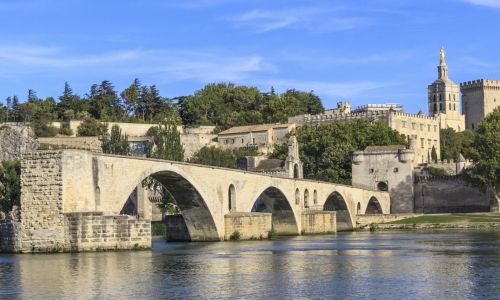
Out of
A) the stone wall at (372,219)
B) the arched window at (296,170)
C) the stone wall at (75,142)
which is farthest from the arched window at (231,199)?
the stone wall at (75,142)

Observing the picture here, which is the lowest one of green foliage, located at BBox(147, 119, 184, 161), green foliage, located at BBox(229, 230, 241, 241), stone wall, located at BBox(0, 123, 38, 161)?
green foliage, located at BBox(229, 230, 241, 241)

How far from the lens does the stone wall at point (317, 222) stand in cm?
8212

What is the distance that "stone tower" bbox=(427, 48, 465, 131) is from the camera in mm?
176750

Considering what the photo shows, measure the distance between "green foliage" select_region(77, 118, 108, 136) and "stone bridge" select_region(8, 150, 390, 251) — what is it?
175 feet

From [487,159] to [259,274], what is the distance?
69531 mm

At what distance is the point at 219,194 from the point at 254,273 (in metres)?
25.2

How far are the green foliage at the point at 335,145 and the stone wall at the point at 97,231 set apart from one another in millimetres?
65151

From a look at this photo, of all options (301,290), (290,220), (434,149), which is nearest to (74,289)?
(301,290)

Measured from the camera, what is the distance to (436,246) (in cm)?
5884

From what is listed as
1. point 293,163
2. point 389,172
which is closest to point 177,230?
point 293,163

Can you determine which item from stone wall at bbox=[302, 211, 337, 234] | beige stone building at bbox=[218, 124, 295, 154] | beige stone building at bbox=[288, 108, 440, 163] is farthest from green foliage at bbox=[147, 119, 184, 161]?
beige stone building at bbox=[288, 108, 440, 163]

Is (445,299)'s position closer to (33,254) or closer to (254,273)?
A: (254,273)

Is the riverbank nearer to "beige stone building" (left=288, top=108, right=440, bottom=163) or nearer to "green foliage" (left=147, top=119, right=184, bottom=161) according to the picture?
"green foliage" (left=147, top=119, right=184, bottom=161)

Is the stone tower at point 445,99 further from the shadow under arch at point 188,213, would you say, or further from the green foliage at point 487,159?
the shadow under arch at point 188,213
